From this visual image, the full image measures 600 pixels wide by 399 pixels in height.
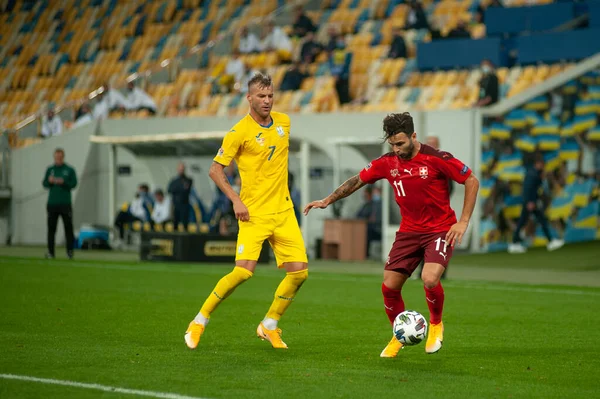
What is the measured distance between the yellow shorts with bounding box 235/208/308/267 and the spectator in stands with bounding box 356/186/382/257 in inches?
503

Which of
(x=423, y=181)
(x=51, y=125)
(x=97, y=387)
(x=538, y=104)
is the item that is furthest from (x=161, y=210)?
(x=97, y=387)

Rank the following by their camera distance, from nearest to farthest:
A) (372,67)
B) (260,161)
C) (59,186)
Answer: (260,161) < (59,186) < (372,67)

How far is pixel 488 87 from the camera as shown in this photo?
22.4 meters

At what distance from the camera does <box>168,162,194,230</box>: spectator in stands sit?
23781 millimetres

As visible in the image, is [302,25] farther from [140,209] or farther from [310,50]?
[140,209]

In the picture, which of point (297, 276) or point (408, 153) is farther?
point (297, 276)

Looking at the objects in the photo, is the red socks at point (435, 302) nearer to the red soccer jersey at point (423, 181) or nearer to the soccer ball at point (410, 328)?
the soccer ball at point (410, 328)

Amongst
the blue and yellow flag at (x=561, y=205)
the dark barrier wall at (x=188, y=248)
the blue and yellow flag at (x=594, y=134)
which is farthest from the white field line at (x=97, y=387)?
the blue and yellow flag at (x=594, y=134)

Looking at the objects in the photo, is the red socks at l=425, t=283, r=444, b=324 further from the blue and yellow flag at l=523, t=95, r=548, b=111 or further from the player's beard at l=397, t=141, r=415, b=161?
the blue and yellow flag at l=523, t=95, r=548, b=111

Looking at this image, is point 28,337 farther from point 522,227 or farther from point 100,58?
point 100,58

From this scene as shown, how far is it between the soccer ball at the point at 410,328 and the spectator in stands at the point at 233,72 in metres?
20.0

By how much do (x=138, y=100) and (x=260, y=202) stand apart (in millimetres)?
20128

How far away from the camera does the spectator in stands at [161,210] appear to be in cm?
2569

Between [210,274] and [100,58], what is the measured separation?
58.2ft
